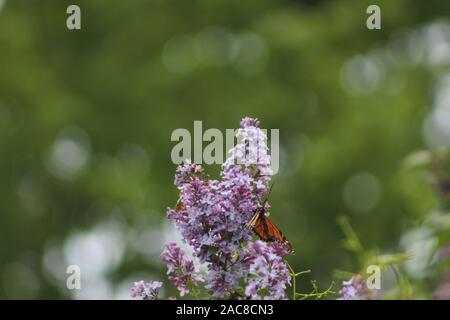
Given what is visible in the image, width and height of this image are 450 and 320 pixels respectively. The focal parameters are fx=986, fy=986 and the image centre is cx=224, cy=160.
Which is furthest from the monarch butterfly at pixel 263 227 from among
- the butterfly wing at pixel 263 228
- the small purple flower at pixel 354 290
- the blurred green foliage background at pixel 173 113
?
the blurred green foliage background at pixel 173 113

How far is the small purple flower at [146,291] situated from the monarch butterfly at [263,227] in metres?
0.37

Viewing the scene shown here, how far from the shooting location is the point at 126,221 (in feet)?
58.1

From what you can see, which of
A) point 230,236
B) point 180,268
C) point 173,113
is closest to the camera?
point 230,236

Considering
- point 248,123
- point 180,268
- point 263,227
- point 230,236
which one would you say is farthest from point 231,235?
point 248,123

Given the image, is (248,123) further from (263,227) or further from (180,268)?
(180,268)

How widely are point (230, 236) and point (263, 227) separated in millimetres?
140

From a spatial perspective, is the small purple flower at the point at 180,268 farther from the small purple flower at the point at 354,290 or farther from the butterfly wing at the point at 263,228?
the small purple flower at the point at 354,290

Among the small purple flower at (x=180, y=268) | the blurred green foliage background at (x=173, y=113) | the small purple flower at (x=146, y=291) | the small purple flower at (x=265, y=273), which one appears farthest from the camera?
the blurred green foliage background at (x=173, y=113)

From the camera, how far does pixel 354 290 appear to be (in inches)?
129

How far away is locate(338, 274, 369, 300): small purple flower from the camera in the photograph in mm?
3256

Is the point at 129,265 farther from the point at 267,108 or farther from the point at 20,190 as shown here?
the point at 267,108

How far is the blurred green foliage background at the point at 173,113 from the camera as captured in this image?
54.0 ft

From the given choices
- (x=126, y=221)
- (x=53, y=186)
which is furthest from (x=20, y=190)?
(x=126, y=221)

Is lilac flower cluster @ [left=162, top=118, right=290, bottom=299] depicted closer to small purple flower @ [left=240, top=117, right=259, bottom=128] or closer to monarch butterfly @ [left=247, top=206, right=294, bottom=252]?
monarch butterfly @ [left=247, top=206, right=294, bottom=252]
